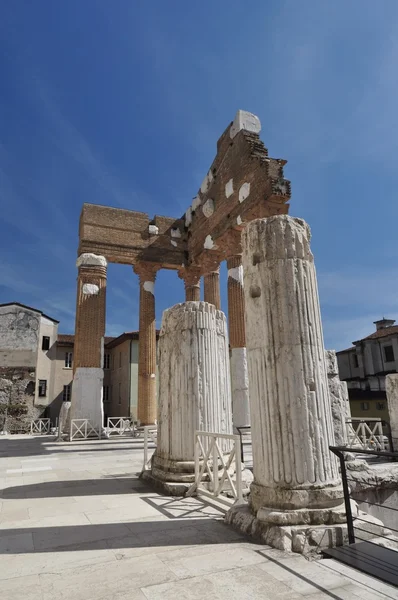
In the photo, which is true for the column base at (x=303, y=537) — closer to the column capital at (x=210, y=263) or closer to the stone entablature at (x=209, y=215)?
the stone entablature at (x=209, y=215)

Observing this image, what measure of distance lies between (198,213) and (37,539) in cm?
1686

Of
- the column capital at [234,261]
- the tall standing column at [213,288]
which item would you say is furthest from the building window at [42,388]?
the column capital at [234,261]

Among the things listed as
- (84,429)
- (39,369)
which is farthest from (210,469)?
(39,369)

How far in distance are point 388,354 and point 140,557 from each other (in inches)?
1391

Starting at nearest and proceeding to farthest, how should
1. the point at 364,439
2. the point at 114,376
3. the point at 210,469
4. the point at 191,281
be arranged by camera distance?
1. the point at 210,469
2. the point at 364,439
3. the point at 191,281
4. the point at 114,376

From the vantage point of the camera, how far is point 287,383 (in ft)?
13.3

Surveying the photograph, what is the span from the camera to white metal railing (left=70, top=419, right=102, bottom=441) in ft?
53.7

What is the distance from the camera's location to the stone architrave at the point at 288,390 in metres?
3.80

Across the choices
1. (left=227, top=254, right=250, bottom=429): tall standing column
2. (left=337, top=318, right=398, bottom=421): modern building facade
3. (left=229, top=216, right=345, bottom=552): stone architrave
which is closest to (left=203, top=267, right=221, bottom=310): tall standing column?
(left=227, top=254, right=250, bottom=429): tall standing column

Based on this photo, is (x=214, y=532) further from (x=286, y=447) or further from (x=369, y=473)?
(x=369, y=473)

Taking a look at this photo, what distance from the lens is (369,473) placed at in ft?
25.2

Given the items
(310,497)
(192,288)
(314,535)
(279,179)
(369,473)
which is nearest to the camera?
(314,535)

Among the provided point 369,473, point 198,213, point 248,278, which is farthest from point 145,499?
point 198,213

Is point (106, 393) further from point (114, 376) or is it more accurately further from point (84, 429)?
point (84, 429)
